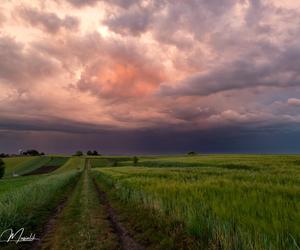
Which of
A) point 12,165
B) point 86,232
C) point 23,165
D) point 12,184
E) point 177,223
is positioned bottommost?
point 12,165

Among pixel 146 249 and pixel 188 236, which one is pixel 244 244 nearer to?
pixel 188 236

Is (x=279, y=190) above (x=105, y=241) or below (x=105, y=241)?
above

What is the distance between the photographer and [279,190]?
10625mm

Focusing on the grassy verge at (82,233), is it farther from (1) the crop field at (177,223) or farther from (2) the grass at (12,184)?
(2) the grass at (12,184)

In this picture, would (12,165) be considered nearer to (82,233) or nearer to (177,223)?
(82,233)

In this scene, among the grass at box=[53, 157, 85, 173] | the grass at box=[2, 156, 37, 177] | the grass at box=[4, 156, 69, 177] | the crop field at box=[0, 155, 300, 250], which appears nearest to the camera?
the crop field at box=[0, 155, 300, 250]

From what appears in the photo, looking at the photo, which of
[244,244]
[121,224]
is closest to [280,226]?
[244,244]

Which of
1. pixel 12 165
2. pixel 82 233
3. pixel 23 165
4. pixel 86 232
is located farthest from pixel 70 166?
pixel 82 233

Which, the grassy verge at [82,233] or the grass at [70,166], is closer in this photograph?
the grassy verge at [82,233]

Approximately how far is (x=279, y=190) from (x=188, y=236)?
16.1 feet

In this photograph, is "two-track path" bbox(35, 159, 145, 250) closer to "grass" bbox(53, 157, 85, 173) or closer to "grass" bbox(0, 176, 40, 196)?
"grass" bbox(0, 176, 40, 196)

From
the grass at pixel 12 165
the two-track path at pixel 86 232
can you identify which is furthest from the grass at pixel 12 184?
the grass at pixel 12 165

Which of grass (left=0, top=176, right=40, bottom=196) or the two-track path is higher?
the two-track path

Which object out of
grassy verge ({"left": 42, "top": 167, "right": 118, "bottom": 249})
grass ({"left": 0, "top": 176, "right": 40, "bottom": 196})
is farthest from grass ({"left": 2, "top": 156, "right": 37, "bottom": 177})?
grassy verge ({"left": 42, "top": 167, "right": 118, "bottom": 249})
